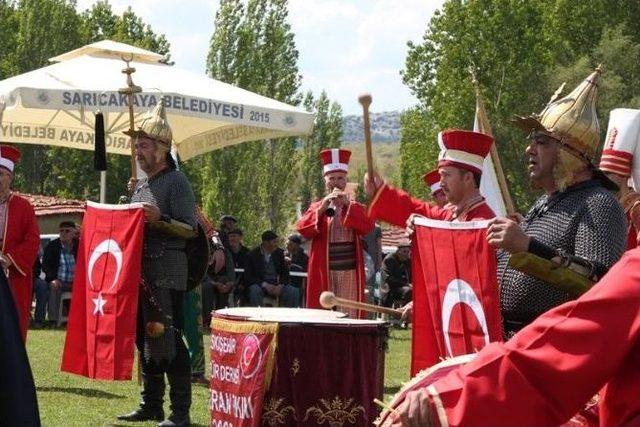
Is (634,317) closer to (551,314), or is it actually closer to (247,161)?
(551,314)

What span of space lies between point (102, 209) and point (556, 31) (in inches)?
1806

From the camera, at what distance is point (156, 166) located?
8719 mm

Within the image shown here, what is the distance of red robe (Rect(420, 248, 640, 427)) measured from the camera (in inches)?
123

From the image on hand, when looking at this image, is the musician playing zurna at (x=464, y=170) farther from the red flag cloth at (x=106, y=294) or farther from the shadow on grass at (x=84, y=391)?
the shadow on grass at (x=84, y=391)

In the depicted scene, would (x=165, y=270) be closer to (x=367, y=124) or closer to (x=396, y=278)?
(x=367, y=124)

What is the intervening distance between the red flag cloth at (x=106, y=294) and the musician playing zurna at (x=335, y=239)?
3.11 metres

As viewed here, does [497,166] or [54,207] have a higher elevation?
[54,207]

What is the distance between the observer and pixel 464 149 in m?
6.89

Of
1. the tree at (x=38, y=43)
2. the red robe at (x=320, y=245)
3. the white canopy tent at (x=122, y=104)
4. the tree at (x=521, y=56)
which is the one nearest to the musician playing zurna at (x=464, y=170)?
the red robe at (x=320, y=245)

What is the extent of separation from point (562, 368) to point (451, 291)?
10.9 ft

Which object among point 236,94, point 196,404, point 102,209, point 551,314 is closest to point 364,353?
point 102,209

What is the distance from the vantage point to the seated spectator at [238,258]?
2005cm

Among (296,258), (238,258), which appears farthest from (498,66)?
(238,258)

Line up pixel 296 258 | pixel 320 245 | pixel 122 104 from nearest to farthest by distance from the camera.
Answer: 1. pixel 320 245
2. pixel 122 104
3. pixel 296 258
